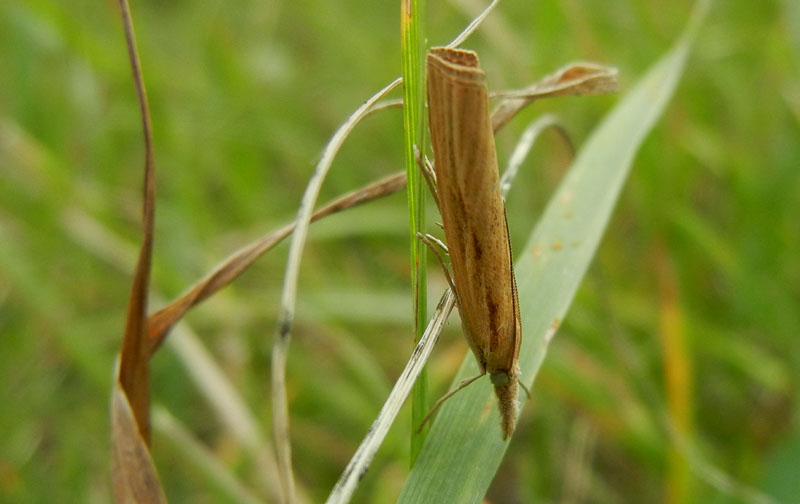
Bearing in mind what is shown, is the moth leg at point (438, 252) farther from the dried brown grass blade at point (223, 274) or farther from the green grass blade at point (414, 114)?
the dried brown grass blade at point (223, 274)

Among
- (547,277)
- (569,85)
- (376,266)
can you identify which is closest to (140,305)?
(547,277)

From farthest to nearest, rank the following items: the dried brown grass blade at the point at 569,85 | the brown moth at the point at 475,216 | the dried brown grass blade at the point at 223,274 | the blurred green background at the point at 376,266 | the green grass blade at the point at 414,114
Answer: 1. the blurred green background at the point at 376,266
2. the dried brown grass blade at the point at 569,85
3. the dried brown grass blade at the point at 223,274
4. the green grass blade at the point at 414,114
5. the brown moth at the point at 475,216

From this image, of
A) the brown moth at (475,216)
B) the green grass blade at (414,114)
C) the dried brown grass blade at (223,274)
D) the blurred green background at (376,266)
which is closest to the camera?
the brown moth at (475,216)

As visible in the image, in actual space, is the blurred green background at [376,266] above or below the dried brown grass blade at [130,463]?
below

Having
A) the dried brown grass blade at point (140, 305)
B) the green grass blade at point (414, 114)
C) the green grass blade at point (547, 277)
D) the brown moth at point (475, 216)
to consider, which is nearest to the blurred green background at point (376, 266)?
the green grass blade at point (547, 277)

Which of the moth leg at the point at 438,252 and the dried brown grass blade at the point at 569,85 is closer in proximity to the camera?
the moth leg at the point at 438,252

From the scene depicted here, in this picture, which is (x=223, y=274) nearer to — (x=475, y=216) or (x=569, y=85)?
(x=475, y=216)

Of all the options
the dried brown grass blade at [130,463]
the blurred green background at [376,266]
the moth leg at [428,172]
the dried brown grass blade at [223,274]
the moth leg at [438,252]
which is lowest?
the blurred green background at [376,266]

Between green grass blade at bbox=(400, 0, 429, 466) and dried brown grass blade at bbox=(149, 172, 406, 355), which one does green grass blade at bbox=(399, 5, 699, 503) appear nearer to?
green grass blade at bbox=(400, 0, 429, 466)
